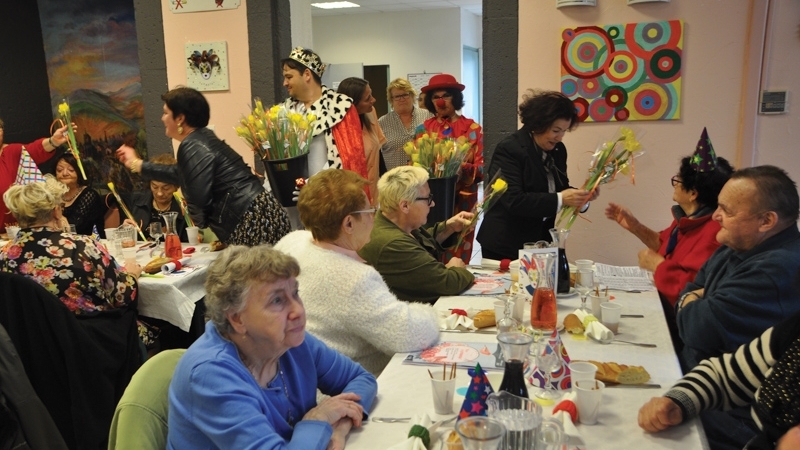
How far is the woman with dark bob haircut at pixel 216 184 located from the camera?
354 centimetres

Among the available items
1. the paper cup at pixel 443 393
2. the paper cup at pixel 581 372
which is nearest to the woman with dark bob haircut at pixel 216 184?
the paper cup at pixel 443 393

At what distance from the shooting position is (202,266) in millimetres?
3492

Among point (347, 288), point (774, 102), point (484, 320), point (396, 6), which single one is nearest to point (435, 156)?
point (484, 320)

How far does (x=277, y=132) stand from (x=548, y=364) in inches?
92.3

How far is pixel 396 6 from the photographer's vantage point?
977 cm

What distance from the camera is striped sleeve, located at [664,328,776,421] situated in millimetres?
1624

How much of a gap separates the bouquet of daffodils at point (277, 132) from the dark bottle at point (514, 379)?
2.43m

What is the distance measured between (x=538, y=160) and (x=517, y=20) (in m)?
1.30

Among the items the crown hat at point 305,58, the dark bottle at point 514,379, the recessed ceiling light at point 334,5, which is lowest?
the dark bottle at point 514,379

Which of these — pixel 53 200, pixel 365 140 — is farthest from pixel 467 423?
pixel 365 140

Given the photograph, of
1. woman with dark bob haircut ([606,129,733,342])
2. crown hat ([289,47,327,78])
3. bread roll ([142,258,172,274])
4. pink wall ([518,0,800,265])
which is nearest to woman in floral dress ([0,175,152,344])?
bread roll ([142,258,172,274])

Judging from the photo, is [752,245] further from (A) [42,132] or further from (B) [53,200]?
(A) [42,132]

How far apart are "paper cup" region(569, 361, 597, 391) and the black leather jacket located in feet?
7.91

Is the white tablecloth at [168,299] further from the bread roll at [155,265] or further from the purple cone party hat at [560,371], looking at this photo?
the purple cone party hat at [560,371]
